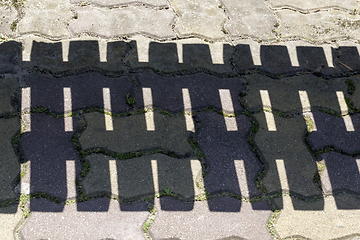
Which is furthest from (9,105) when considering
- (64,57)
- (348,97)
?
(348,97)

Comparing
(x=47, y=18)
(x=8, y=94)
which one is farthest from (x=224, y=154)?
(x=47, y=18)

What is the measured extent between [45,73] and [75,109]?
1.59 ft

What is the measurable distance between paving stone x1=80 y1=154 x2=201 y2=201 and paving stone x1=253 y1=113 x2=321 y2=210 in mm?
622

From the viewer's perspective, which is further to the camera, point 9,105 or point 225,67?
point 225,67

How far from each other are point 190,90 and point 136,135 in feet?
2.12

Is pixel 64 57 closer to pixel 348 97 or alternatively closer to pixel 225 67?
pixel 225 67

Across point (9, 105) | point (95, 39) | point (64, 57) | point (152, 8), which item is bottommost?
point (9, 105)

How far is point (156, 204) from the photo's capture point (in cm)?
232

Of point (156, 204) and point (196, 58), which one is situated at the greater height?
point (196, 58)

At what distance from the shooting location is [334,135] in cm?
270

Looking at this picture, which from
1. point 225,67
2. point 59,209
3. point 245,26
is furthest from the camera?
point 245,26

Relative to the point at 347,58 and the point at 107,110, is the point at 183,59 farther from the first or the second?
the point at 347,58

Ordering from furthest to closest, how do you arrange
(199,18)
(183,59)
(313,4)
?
(313,4), (199,18), (183,59)

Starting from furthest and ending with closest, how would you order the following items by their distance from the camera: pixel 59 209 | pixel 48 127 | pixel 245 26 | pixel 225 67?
pixel 245 26 → pixel 225 67 → pixel 48 127 → pixel 59 209
